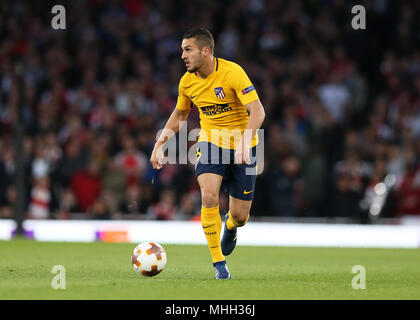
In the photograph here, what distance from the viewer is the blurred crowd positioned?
15094 mm

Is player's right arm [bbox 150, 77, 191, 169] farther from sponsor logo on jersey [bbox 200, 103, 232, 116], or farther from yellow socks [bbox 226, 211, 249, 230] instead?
yellow socks [bbox 226, 211, 249, 230]

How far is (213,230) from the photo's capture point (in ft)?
27.7

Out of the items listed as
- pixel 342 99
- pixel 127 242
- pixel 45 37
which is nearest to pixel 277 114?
pixel 342 99

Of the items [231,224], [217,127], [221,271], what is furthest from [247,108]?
[221,271]

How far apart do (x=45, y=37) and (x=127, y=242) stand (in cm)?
689

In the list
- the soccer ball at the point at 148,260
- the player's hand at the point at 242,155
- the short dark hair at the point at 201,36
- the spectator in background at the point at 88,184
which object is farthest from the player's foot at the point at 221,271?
the spectator in background at the point at 88,184

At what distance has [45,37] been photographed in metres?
19.3

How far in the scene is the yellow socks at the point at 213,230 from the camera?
27.6 feet

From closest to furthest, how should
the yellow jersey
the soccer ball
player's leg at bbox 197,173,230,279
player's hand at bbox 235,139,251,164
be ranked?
player's hand at bbox 235,139,251,164 → the soccer ball → player's leg at bbox 197,173,230,279 → the yellow jersey

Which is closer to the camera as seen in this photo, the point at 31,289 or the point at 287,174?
the point at 31,289

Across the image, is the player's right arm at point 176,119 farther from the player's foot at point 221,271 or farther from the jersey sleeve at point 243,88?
the player's foot at point 221,271

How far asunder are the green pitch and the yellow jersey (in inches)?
56.6

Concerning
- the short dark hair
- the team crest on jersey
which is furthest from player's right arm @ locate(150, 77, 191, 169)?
the short dark hair

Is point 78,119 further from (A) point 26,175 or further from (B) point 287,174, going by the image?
(B) point 287,174
